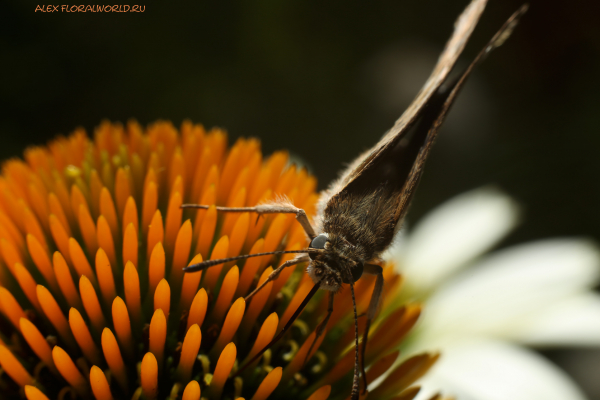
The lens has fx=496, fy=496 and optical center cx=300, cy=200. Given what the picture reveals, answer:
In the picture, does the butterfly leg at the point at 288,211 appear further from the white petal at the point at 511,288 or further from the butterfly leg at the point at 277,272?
the white petal at the point at 511,288

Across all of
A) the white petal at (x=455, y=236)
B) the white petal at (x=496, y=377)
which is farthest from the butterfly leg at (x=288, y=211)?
the white petal at (x=455, y=236)

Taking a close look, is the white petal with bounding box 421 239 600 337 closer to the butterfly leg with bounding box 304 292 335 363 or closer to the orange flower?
the orange flower

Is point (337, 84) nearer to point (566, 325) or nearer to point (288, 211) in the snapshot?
point (566, 325)

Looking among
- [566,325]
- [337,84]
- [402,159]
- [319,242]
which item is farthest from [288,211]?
[337,84]

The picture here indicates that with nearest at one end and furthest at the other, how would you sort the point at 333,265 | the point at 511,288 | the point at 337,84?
the point at 333,265 → the point at 511,288 → the point at 337,84

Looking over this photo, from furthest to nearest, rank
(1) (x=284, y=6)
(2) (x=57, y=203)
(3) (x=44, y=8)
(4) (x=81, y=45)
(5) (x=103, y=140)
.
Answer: (1) (x=284, y=6), (4) (x=81, y=45), (3) (x=44, y=8), (5) (x=103, y=140), (2) (x=57, y=203)

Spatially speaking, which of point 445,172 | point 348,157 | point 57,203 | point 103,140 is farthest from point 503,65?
point 57,203

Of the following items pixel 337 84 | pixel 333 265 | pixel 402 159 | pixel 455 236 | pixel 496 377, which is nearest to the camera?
pixel 333 265

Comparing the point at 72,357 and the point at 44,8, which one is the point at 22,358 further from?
the point at 44,8
